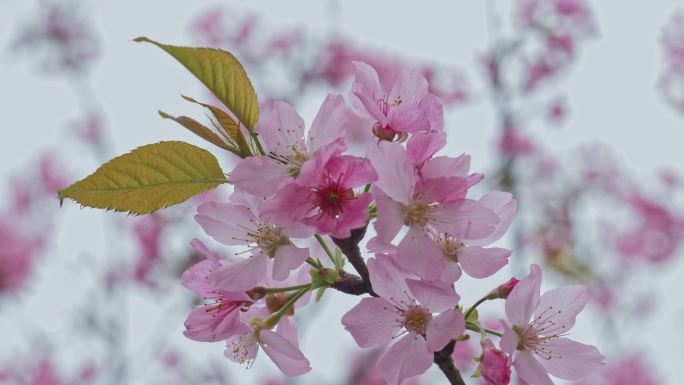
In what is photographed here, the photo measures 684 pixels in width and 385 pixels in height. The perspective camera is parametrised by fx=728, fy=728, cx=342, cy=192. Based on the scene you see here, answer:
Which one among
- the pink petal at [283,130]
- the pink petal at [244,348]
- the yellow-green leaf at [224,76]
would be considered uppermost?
the yellow-green leaf at [224,76]

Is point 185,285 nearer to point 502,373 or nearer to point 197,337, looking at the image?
point 197,337

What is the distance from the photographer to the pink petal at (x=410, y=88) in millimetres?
1073

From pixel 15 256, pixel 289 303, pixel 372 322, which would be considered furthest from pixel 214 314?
pixel 15 256

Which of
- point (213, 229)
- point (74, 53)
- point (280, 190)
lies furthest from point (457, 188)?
point (74, 53)

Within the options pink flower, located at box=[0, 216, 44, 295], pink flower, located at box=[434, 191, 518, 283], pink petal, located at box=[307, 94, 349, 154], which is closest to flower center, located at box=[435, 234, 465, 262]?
pink flower, located at box=[434, 191, 518, 283]

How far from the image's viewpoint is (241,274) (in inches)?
39.3

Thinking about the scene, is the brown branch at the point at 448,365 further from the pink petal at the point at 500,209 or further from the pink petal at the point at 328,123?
the pink petal at the point at 328,123

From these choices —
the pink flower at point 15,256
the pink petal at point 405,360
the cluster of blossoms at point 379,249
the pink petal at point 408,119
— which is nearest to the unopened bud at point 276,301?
the cluster of blossoms at point 379,249

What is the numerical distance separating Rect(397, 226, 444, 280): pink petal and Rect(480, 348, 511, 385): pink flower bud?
5.8 inches

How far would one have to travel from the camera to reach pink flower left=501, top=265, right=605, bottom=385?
3.25ft

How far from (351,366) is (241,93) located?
4501mm

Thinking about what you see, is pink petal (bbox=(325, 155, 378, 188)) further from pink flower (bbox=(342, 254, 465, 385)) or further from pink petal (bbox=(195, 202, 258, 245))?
pink petal (bbox=(195, 202, 258, 245))

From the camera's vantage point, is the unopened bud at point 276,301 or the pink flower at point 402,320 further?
the unopened bud at point 276,301

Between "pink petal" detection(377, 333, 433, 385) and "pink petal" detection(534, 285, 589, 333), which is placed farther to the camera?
"pink petal" detection(534, 285, 589, 333)
